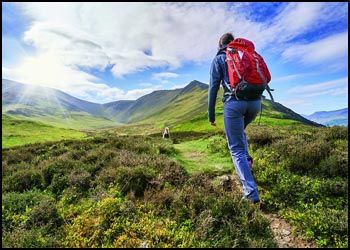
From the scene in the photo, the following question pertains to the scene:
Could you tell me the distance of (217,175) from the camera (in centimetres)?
674

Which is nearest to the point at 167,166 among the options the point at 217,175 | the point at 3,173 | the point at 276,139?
the point at 217,175

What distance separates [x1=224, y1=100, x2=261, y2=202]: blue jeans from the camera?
4664mm

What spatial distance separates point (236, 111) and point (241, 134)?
53 centimetres

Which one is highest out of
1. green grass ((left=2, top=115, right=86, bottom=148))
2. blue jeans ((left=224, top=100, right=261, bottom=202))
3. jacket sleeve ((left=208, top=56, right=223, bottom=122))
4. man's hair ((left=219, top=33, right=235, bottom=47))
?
man's hair ((left=219, top=33, right=235, bottom=47))

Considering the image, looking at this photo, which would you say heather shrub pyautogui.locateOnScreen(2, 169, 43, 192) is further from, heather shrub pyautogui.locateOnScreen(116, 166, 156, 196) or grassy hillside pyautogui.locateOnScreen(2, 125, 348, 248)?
heather shrub pyautogui.locateOnScreen(116, 166, 156, 196)

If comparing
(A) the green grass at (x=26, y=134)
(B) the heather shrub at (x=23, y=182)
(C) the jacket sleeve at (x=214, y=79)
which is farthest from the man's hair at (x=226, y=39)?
(A) the green grass at (x=26, y=134)

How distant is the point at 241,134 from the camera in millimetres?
4957

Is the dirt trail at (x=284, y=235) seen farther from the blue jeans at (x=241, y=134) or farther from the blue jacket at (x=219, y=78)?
the blue jacket at (x=219, y=78)

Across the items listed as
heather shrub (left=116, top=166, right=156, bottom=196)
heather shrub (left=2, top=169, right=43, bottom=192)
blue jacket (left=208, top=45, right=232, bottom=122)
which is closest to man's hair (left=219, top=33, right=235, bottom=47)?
blue jacket (left=208, top=45, right=232, bottom=122)

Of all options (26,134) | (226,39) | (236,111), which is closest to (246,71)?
(236,111)

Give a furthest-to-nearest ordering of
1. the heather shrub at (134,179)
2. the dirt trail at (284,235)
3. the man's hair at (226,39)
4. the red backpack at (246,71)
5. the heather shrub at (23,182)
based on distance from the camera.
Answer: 1. the heather shrub at (23,182)
2. the heather shrub at (134,179)
3. the man's hair at (226,39)
4. the red backpack at (246,71)
5. the dirt trail at (284,235)

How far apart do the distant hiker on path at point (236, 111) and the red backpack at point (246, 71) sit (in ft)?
0.28

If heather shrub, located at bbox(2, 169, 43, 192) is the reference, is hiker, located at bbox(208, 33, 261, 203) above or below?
above

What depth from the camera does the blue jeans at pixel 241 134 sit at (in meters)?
4.66
